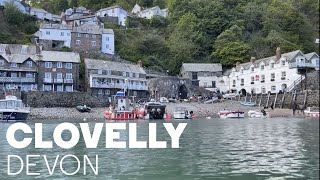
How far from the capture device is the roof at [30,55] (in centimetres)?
6781

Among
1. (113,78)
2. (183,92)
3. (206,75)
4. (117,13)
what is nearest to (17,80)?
(113,78)

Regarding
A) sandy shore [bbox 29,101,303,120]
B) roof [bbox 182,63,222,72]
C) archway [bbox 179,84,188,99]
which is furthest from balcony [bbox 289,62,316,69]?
archway [bbox 179,84,188,99]

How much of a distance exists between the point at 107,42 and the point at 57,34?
32.8 feet

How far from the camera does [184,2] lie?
111750mm

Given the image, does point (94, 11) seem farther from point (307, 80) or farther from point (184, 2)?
point (307, 80)

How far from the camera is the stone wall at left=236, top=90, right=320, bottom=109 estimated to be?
6138 cm

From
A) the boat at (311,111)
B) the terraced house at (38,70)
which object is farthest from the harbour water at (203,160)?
the terraced house at (38,70)

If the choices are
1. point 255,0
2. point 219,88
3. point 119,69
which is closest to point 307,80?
point 219,88

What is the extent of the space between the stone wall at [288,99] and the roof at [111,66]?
778 inches

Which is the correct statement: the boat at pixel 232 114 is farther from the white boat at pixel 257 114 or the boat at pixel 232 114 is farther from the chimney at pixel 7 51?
the chimney at pixel 7 51

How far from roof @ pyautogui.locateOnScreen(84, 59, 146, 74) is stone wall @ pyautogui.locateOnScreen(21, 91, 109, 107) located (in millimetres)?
6047

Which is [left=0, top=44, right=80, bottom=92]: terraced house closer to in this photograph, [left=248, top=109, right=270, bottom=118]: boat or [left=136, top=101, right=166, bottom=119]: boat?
[left=136, top=101, right=166, bottom=119]: boat

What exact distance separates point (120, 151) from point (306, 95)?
45.8 metres

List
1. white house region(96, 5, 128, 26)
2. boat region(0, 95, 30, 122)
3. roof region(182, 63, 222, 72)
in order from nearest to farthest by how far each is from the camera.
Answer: boat region(0, 95, 30, 122) → roof region(182, 63, 222, 72) → white house region(96, 5, 128, 26)
